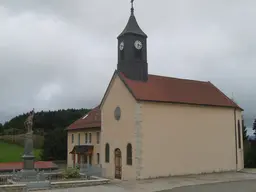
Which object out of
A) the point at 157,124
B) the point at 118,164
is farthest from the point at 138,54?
the point at 118,164

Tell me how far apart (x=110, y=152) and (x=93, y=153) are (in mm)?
5193

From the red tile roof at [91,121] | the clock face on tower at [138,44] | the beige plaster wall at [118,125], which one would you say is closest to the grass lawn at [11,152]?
the red tile roof at [91,121]

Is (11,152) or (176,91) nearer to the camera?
(176,91)

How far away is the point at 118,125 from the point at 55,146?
17097mm

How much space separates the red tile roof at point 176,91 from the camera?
2611 cm

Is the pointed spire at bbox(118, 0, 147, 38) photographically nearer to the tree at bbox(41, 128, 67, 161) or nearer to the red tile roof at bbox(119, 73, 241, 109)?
the red tile roof at bbox(119, 73, 241, 109)

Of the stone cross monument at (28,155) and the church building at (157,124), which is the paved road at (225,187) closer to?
the church building at (157,124)

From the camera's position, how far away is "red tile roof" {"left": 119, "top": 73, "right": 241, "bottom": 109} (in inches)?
1028

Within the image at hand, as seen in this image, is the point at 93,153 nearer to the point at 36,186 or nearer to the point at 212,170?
the point at 212,170

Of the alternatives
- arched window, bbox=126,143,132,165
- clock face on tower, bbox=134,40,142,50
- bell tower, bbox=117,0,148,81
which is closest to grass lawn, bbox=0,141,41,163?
arched window, bbox=126,143,132,165

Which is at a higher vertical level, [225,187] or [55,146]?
[55,146]

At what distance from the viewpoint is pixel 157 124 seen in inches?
1008

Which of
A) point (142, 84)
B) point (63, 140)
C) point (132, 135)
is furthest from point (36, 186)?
point (63, 140)

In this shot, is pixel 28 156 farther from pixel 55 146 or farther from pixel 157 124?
pixel 55 146
